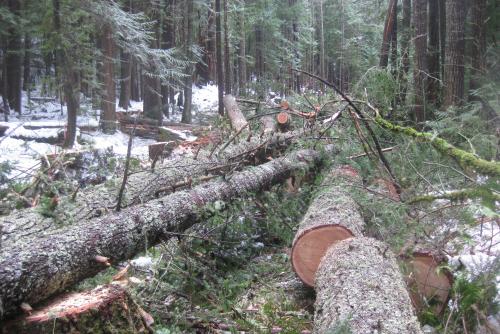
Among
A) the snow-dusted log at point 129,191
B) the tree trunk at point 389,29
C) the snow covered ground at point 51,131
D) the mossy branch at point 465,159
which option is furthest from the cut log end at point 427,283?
the tree trunk at point 389,29

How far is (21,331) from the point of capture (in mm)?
2598

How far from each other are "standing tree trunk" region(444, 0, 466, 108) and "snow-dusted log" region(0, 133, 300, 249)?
3831 millimetres

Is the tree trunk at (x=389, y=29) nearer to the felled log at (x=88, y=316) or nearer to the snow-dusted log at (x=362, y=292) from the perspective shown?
the snow-dusted log at (x=362, y=292)

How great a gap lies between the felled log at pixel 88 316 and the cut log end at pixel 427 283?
2.10 m

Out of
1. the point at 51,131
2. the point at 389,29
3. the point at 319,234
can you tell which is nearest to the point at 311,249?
the point at 319,234

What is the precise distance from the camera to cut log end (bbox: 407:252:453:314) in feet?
12.2

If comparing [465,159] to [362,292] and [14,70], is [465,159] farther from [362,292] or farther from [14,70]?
[14,70]

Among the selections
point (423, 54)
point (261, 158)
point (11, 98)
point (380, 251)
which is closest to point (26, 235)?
point (380, 251)

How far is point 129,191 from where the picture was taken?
4898 millimetres

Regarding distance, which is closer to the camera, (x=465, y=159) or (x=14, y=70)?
(x=465, y=159)

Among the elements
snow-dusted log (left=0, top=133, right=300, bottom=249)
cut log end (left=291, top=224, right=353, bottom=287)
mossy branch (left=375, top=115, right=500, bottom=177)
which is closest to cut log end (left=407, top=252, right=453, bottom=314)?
cut log end (left=291, top=224, right=353, bottom=287)

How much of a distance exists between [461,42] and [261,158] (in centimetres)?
494

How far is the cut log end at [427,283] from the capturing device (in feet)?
12.2

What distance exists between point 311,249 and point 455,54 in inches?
267
